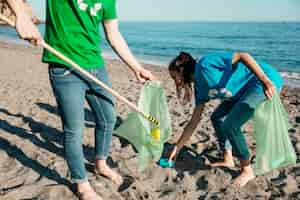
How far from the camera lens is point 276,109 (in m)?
3.10

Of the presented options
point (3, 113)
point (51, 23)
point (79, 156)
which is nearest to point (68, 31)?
point (51, 23)

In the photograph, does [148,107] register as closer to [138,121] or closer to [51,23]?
[138,121]

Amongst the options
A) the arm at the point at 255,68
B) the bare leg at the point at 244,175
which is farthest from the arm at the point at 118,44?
the bare leg at the point at 244,175

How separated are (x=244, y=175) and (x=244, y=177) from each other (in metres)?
0.02

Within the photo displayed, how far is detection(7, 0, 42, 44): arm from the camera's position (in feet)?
7.89

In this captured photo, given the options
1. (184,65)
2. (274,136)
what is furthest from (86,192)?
(274,136)

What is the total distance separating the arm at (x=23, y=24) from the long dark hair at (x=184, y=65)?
1173 millimetres

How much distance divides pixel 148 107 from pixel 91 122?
1.89 meters

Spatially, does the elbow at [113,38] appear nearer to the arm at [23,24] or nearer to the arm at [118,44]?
the arm at [118,44]

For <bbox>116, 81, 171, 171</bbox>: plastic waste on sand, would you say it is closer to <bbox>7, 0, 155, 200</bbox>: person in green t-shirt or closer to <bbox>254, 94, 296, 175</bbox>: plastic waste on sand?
<bbox>7, 0, 155, 200</bbox>: person in green t-shirt

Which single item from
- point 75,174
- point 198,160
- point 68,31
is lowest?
→ point 198,160

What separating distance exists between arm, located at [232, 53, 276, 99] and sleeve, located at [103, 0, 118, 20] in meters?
0.99

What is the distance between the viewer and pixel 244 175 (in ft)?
10.8

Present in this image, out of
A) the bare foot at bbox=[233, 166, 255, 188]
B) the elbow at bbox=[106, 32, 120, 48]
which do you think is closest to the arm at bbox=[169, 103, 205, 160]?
the bare foot at bbox=[233, 166, 255, 188]
